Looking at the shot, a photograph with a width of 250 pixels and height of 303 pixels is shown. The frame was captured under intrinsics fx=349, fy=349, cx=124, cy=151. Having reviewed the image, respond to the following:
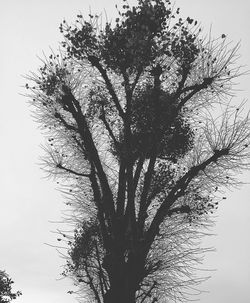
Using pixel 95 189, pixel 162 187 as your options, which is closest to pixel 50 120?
pixel 95 189

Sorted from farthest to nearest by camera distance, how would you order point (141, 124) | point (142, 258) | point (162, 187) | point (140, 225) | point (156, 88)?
point (162, 187) < point (141, 124) < point (156, 88) < point (140, 225) < point (142, 258)

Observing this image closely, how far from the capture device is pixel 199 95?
1344 cm

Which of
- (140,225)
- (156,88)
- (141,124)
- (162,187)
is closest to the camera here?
(140,225)

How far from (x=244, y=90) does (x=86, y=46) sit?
576 centimetres

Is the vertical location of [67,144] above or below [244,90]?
below

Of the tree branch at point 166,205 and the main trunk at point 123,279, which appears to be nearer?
the main trunk at point 123,279

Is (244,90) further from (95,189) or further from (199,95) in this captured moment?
(95,189)

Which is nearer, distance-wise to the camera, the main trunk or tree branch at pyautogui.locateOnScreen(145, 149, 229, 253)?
the main trunk

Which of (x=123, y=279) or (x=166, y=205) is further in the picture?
(x=166, y=205)

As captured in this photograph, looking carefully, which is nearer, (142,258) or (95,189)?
(142,258)

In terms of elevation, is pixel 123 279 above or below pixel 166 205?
below

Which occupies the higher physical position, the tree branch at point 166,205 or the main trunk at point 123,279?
the tree branch at point 166,205

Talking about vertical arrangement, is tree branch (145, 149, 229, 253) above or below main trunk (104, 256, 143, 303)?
above

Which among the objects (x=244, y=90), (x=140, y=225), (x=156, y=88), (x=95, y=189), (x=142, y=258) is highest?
(x=244, y=90)
